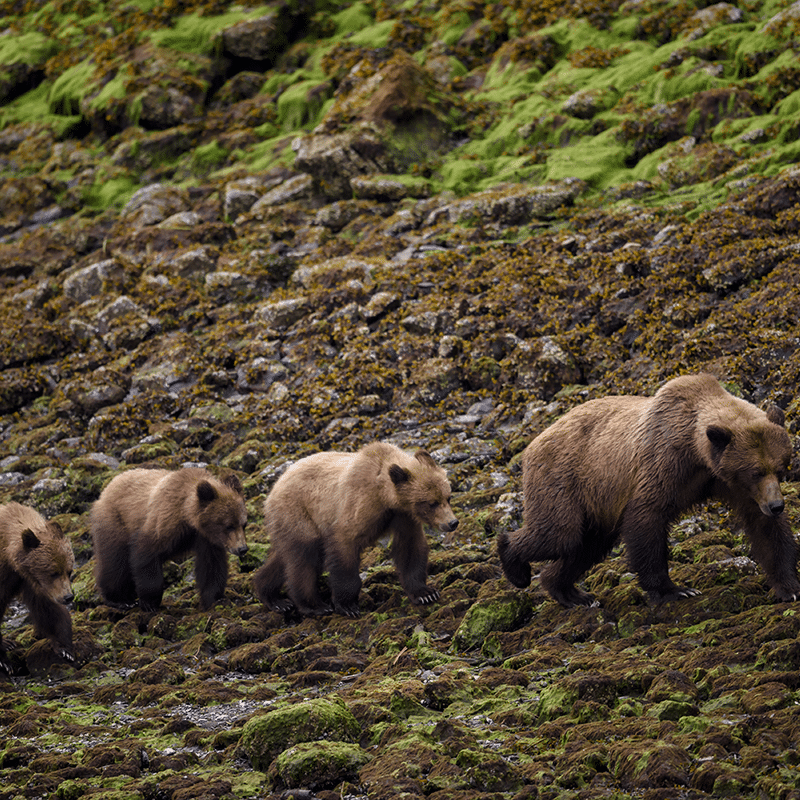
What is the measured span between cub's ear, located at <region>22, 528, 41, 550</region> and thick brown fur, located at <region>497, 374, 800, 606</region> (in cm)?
508

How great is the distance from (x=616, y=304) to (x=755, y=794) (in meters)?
10.6

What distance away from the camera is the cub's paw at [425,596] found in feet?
31.3

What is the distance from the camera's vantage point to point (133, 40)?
107 feet

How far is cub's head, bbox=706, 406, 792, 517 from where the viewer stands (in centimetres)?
732

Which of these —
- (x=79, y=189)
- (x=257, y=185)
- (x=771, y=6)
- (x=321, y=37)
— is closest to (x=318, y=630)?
(x=257, y=185)

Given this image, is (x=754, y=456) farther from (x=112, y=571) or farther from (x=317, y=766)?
(x=112, y=571)

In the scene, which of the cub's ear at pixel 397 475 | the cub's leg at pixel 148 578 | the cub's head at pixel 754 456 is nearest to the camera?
the cub's head at pixel 754 456

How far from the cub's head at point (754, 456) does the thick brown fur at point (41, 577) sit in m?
6.94

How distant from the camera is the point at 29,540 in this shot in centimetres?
966

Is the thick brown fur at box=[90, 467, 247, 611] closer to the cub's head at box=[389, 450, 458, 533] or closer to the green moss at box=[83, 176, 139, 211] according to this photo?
the cub's head at box=[389, 450, 458, 533]

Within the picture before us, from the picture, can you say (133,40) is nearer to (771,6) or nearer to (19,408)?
(19,408)

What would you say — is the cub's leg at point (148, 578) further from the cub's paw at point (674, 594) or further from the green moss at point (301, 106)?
the green moss at point (301, 106)

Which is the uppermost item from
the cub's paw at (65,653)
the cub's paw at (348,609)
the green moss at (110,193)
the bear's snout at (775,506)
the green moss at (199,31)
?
the green moss at (199,31)

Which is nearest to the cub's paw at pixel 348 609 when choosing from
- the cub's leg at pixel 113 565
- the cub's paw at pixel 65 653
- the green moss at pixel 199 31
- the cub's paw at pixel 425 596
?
the cub's paw at pixel 425 596
